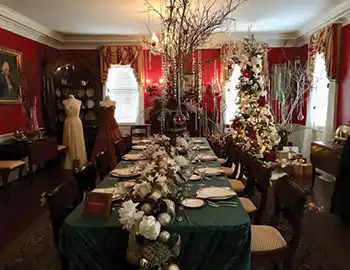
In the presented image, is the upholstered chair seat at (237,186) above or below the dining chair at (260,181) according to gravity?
below

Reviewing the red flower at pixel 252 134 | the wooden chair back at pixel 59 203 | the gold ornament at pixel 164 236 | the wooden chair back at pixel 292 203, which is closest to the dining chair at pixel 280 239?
the wooden chair back at pixel 292 203

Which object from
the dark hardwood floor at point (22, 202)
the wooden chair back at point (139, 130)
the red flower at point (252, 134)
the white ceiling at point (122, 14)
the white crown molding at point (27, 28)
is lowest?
the dark hardwood floor at point (22, 202)

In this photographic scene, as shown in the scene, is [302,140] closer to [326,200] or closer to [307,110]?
[307,110]

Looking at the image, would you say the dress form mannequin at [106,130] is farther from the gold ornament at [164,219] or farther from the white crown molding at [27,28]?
the gold ornament at [164,219]

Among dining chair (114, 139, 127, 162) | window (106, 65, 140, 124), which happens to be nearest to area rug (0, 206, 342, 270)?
dining chair (114, 139, 127, 162)

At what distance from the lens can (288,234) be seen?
11.0ft

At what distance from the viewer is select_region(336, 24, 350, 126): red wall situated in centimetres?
539

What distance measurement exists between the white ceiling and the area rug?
10.8ft

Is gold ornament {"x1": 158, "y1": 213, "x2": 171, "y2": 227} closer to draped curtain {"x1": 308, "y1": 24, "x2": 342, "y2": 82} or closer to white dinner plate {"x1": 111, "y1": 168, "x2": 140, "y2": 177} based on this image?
white dinner plate {"x1": 111, "y1": 168, "x2": 140, "y2": 177}

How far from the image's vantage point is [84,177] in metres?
2.62

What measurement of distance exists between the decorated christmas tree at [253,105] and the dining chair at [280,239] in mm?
3434

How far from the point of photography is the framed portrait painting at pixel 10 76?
545cm

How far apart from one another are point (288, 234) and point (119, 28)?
17.3 ft

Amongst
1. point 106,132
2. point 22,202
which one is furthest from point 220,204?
point 106,132
